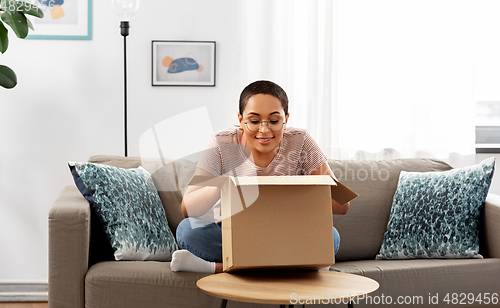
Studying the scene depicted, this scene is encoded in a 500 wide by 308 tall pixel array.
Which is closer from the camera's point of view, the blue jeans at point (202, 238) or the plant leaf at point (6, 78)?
the blue jeans at point (202, 238)

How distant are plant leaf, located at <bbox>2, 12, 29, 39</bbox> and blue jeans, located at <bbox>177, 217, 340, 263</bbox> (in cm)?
123

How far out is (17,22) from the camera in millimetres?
2002

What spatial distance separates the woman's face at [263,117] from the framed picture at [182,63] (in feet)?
3.70

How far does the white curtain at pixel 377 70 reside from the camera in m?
2.44

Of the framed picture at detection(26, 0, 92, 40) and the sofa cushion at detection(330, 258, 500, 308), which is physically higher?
the framed picture at detection(26, 0, 92, 40)

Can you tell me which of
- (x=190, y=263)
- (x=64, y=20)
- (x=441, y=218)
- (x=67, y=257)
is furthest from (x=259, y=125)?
(x=64, y=20)

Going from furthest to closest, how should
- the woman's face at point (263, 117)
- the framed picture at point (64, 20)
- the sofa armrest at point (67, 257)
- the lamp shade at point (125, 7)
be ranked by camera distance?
the framed picture at point (64, 20)
the lamp shade at point (125, 7)
the sofa armrest at point (67, 257)
the woman's face at point (263, 117)

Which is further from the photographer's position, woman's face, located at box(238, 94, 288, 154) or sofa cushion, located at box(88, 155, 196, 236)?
sofa cushion, located at box(88, 155, 196, 236)

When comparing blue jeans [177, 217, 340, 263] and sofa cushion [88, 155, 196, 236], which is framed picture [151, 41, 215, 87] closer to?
sofa cushion [88, 155, 196, 236]

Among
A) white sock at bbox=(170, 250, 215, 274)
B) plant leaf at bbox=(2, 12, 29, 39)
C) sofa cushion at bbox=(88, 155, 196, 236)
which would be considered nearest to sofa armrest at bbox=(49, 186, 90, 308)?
white sock at bbox=(170, 250, 215, 274)

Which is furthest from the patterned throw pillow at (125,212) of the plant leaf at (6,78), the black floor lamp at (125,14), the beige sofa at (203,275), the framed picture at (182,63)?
the framed picture at (182,63)

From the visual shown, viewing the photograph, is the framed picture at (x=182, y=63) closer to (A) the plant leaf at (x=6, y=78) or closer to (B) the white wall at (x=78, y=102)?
(B) the white wall at (x=78, y=102)

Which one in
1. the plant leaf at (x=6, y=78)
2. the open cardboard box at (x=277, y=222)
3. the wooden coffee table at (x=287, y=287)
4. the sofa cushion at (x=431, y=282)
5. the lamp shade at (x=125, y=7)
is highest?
the lamp shade at (x=125, y=7)

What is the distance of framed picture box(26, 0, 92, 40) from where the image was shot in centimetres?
241
